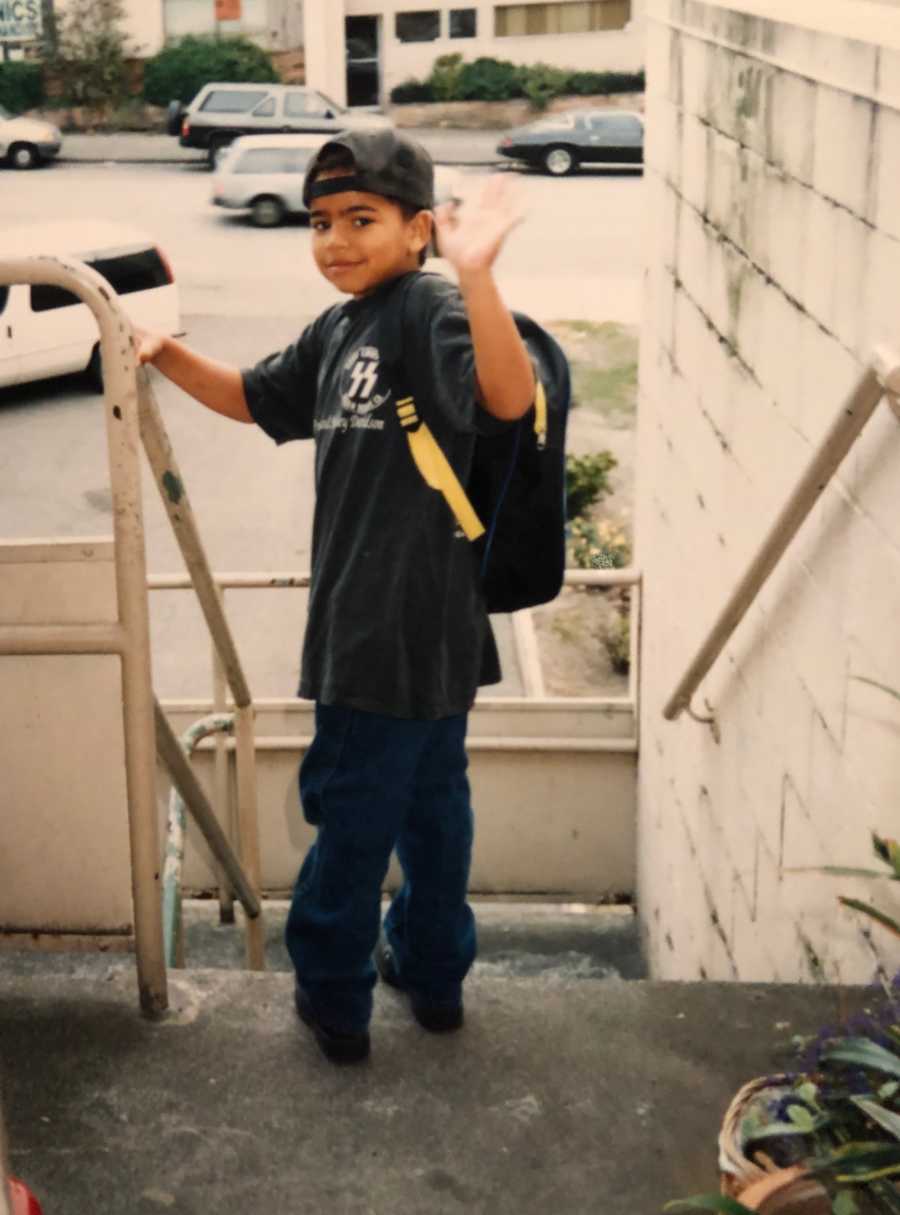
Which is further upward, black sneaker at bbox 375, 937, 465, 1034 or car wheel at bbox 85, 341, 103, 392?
black sneaker at bbox 375, 937, 465, 1034

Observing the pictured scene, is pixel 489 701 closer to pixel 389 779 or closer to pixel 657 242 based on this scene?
pixel 657 242

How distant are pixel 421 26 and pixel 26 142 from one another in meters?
8.54

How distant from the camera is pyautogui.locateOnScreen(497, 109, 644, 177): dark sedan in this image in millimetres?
22828

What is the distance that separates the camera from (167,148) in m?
26.8

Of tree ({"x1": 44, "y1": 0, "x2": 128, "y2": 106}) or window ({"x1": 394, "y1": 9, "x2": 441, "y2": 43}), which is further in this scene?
window ({"x1": 394, "y1": 9, "x2": 441, "y2": 43})

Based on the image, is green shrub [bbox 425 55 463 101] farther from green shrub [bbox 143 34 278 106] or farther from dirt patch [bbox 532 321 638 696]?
dirt patch [bbox 532 321 638 696]

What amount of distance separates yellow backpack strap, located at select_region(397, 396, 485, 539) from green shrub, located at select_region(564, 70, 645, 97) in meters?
27.7

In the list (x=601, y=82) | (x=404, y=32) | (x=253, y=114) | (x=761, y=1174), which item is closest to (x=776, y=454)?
(x=761, y=1174)

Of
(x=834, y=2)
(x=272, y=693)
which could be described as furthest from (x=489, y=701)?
(x=834, y=2)

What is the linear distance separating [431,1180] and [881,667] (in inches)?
40.3

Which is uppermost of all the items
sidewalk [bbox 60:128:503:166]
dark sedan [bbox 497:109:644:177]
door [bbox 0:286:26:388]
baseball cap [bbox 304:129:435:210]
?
baseball cap [bbox 304:129:435:210]

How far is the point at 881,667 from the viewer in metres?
2.45

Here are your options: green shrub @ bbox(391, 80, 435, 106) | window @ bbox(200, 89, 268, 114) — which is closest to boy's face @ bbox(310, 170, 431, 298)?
window @ bbox(200, 89, 268, 114)

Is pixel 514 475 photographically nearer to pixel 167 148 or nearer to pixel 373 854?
pixel 373 854
